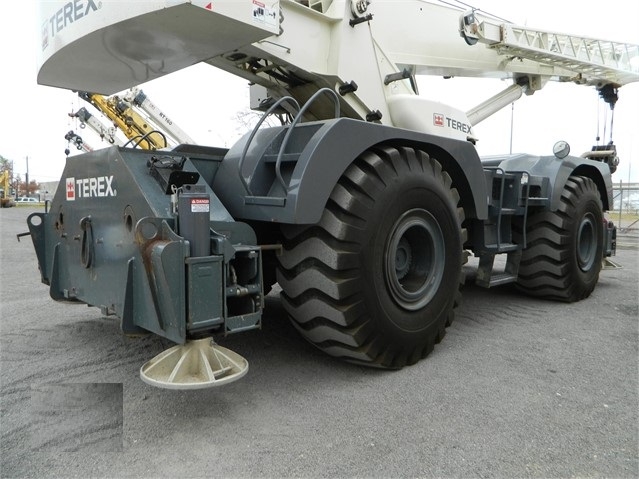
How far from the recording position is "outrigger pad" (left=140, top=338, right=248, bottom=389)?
2580 millimetres

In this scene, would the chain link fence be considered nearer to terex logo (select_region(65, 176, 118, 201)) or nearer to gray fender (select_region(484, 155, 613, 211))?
gray fender (select_region(484, 155, 613, 211))

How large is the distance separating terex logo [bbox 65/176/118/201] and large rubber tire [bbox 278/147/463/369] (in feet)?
3.70

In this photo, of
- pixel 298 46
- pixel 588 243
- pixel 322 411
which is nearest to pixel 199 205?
pixel 322 411

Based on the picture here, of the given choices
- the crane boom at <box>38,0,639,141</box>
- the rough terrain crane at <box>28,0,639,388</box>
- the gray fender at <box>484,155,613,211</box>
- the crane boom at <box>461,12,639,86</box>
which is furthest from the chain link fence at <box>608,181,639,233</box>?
the rough terrain crane at <box>28,0,639,388</box>

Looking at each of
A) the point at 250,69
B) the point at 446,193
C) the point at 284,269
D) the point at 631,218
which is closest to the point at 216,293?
the point at 284,269

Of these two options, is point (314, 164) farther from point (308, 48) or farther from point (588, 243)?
point (588, 243)

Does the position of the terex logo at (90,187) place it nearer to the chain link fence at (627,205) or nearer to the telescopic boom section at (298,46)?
the telescopic boom section at (298,46)

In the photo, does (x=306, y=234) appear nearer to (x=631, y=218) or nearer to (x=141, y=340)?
(x=141, y=340)

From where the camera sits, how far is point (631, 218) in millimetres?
24031

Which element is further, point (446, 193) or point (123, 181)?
point (446, 193)

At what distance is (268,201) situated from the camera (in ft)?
9.90

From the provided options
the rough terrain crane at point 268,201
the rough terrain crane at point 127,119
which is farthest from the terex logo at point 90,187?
the rough terrain crane at point 127,119

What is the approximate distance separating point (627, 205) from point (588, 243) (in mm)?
20472

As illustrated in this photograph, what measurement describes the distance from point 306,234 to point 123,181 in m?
1.13
